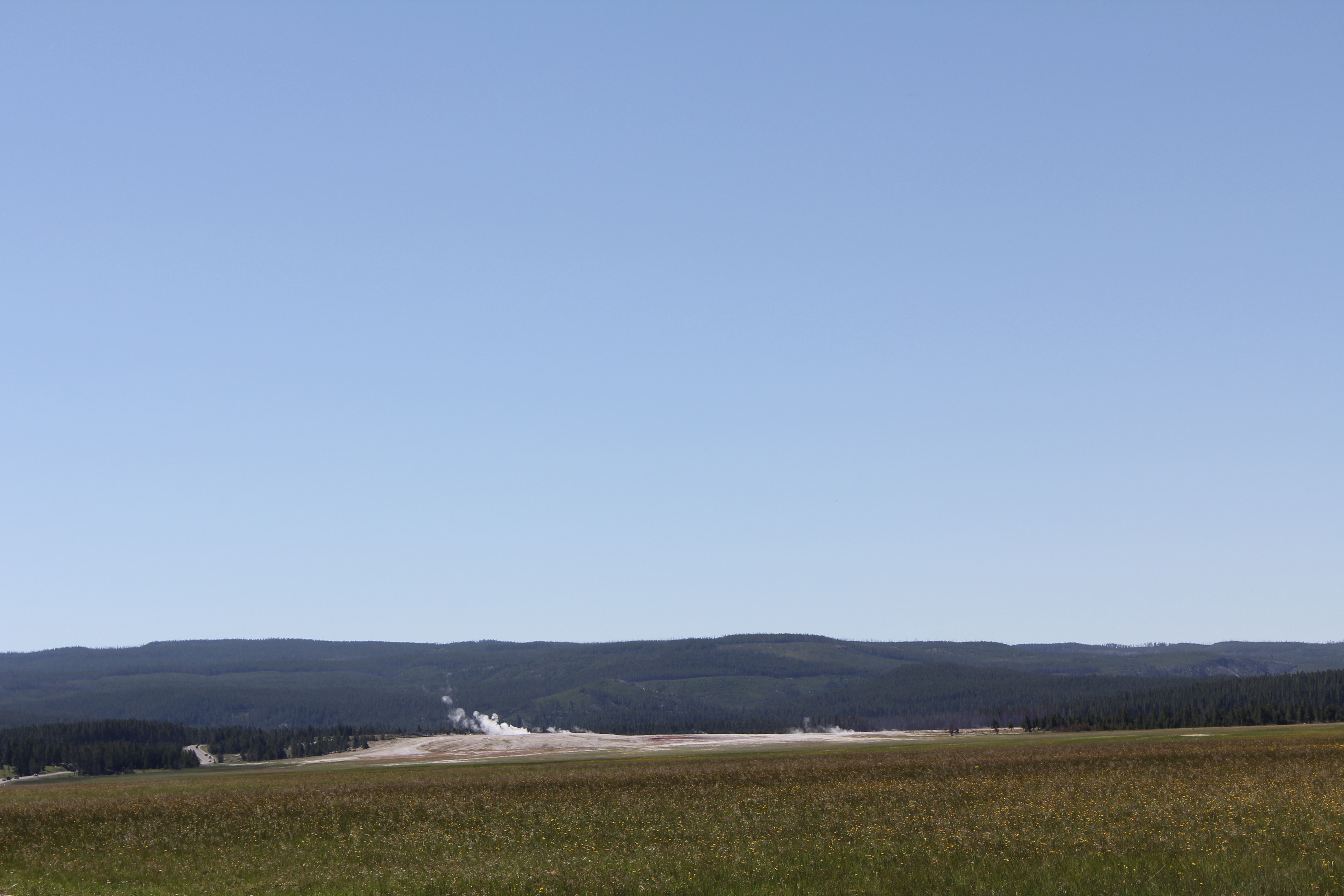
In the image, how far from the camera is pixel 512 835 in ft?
151

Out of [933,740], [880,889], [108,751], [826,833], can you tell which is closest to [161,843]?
[826,833]

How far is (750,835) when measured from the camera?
42.2 m

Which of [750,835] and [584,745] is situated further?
[584,745]

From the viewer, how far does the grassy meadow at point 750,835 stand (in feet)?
105

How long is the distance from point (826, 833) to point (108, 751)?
616ft

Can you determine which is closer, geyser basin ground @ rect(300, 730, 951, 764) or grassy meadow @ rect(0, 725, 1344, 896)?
grassy meadow @ rect(0, 725, 1344, 896)

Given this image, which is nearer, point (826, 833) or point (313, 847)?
point (826, 833)

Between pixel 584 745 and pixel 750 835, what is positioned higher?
pixel 750 835

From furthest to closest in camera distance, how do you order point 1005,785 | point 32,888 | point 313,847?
1. point 1005,785
2. point 313,847
3. point 32,888

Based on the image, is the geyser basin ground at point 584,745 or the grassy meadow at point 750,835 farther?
the geyser basin ground at point 584,745

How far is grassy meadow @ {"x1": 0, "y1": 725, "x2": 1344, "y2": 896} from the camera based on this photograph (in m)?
31.9

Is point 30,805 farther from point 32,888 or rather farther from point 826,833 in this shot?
point 826,833

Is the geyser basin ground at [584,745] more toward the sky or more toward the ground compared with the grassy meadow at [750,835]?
more toward the ground

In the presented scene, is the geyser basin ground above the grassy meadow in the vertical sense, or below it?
below
